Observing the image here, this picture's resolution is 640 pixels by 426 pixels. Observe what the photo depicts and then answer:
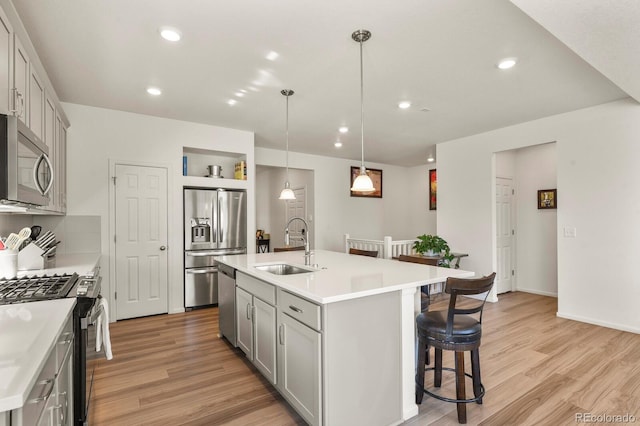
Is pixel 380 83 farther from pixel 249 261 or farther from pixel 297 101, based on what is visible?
pixel 249 261

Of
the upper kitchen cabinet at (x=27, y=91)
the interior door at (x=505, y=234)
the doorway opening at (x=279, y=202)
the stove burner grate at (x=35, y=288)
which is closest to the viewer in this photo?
the stove burner grate at (x=35, y=288)

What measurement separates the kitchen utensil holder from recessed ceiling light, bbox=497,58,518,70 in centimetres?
403

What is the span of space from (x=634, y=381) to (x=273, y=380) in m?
2.77

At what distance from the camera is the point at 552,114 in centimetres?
419

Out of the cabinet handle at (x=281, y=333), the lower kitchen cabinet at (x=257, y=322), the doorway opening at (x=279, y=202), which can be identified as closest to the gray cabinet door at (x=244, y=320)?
the lower kitchen cabinet at (x=257, y=322)

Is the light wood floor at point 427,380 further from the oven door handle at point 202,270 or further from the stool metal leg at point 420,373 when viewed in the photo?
the oven door handle at point 202,270

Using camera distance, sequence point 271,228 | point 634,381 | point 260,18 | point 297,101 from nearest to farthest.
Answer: point 260,18
point 634,381
point 297,101
point 271,228

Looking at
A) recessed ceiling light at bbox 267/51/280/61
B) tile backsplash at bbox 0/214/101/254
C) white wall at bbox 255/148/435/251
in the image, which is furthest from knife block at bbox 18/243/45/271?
white wall at bbox 255/148/435/251

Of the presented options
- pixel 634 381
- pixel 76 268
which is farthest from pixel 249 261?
pixel 634 381

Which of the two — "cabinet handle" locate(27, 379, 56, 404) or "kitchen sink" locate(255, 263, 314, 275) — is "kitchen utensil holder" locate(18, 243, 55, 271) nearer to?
"kitchen sink" locate(255, 263, 314, 275)

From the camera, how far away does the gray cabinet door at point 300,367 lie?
1840mm

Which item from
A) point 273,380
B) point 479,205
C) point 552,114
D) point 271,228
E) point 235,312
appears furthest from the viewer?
point 271,228

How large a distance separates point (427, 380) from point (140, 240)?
11.9ft

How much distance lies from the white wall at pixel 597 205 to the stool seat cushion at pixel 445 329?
9.54 ft
